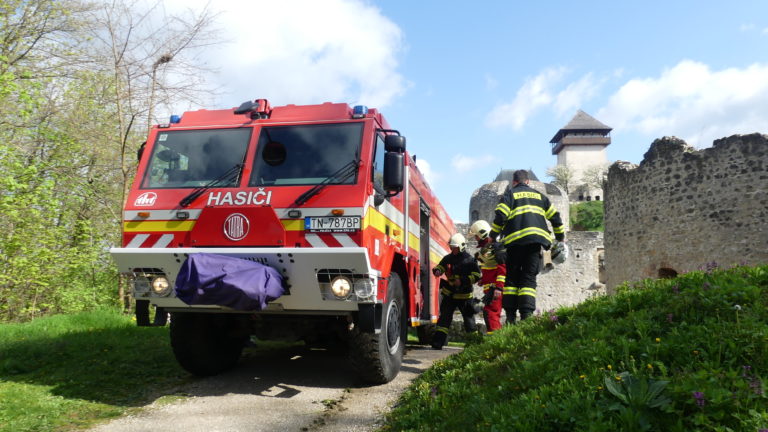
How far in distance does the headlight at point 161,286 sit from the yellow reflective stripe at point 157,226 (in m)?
0.46

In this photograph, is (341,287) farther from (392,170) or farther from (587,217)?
(587,217)

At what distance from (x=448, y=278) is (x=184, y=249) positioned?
4127 mm

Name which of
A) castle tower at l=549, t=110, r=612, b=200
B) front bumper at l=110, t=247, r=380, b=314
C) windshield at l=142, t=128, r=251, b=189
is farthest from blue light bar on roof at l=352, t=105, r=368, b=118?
castle tower at l=549, t=110, r=612, b=200

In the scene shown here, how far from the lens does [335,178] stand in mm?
4902

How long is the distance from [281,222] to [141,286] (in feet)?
4.86

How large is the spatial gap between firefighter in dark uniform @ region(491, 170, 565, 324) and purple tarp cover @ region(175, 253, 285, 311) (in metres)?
3.14

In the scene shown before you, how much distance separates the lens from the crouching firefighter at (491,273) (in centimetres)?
698

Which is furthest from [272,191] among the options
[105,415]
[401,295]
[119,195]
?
[119,195]

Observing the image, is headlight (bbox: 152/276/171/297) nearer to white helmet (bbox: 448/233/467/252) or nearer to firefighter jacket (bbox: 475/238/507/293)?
firefighter jacket (bbox: 475/238/507/293)

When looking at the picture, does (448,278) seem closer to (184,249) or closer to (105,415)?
(184,249)

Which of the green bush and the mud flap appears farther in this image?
the green bush

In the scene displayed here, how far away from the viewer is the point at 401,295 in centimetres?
Answer: 586

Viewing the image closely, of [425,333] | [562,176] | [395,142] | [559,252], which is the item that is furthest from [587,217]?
[395,142]

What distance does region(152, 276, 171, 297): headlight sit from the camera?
4.85m
